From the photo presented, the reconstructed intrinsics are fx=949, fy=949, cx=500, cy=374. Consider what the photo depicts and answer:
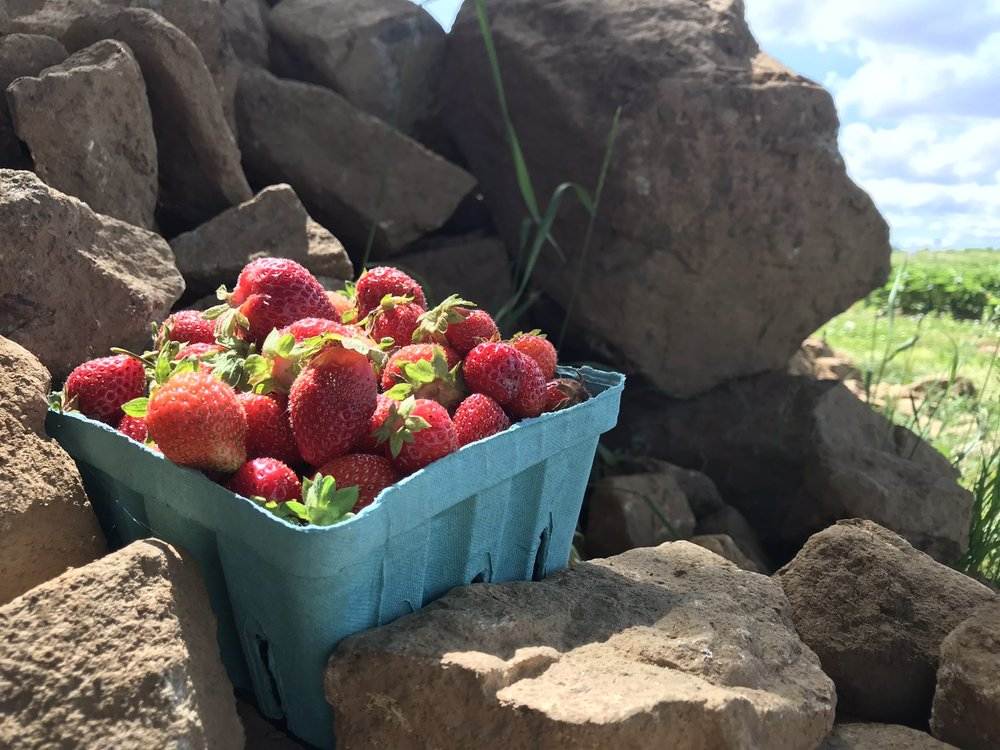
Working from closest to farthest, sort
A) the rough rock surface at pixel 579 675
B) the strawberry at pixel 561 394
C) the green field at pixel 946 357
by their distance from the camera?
the rough rock surface at pixel 579 675 < the strawberry at pixel 561 394 < the green field at pixel 946 357

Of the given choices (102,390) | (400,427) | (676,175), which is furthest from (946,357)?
(102,390)

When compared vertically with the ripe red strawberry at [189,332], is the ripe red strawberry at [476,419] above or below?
below

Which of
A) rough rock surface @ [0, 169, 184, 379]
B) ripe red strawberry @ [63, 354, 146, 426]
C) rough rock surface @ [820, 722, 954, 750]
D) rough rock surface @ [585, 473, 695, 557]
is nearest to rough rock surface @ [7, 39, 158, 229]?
rough rock surface @ [0, 169, 184, 379]

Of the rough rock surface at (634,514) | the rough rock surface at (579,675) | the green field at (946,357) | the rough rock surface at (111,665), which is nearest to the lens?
the rough rock surface at (111,665)

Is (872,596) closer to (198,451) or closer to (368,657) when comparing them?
(368,657)

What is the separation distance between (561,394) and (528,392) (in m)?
0.11

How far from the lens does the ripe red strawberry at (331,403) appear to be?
1.22m

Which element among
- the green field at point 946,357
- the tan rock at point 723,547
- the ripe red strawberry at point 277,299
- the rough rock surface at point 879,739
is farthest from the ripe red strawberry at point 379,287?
the green field at point 946,357

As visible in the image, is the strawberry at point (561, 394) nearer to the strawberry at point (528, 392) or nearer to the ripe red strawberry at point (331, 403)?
the strawberry at point (528, 392)

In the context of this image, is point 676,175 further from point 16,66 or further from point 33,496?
point 33,496

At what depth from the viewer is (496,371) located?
1.39 metres

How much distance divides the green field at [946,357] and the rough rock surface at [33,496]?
7.99 feet

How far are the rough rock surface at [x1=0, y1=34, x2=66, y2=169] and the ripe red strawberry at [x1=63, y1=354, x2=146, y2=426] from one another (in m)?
0.76

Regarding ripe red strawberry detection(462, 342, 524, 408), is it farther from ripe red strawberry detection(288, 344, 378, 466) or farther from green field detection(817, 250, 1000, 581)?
green field detection(817, 250, 1000, 581)
